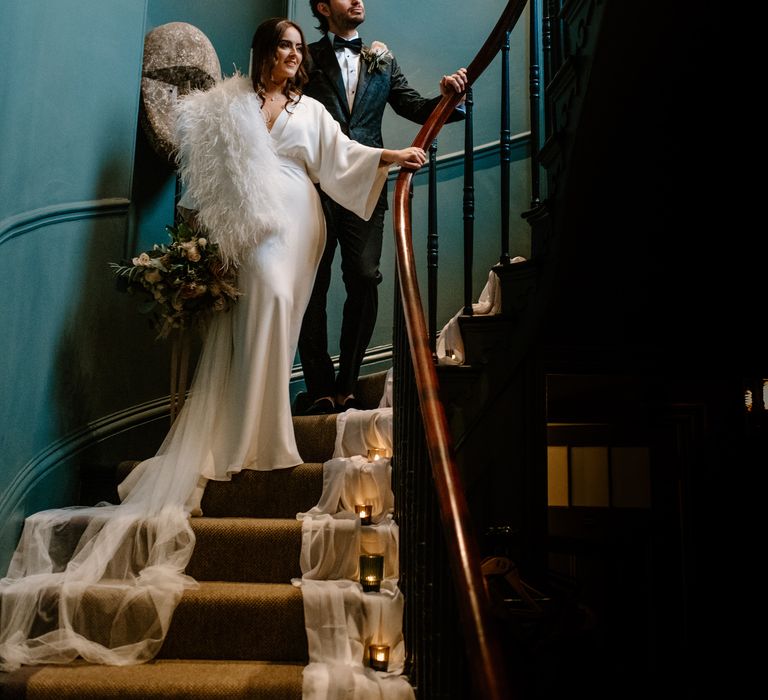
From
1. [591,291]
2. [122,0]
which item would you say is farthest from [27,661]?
[122,0]

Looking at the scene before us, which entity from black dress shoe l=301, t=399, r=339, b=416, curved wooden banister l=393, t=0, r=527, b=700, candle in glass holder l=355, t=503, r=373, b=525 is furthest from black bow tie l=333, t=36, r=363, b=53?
candle in glass holder l=355, t=503, r=373, b=525

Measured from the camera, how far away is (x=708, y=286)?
121 inches

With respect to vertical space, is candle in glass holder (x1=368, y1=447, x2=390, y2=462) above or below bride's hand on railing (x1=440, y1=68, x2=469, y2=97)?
below

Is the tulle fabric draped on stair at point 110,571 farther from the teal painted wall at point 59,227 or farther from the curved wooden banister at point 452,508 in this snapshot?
the curved wooden banister at point 452,508

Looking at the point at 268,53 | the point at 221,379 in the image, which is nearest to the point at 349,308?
the point at 221,379

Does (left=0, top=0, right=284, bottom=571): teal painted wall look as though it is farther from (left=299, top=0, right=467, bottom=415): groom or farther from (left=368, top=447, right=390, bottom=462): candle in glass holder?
(left=368, top=447, right=390, bottom=462): candle in glass holder

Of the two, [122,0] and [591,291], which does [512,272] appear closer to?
[591,291]

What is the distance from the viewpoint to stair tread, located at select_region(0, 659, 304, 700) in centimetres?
190

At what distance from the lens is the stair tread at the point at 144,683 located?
1901mm

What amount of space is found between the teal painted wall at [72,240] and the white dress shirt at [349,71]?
906 millimetres

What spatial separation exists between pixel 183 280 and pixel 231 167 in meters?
0.49

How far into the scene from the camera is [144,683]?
1917 millimetres

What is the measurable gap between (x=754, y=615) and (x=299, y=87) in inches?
124

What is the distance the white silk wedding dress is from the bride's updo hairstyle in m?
0.09
